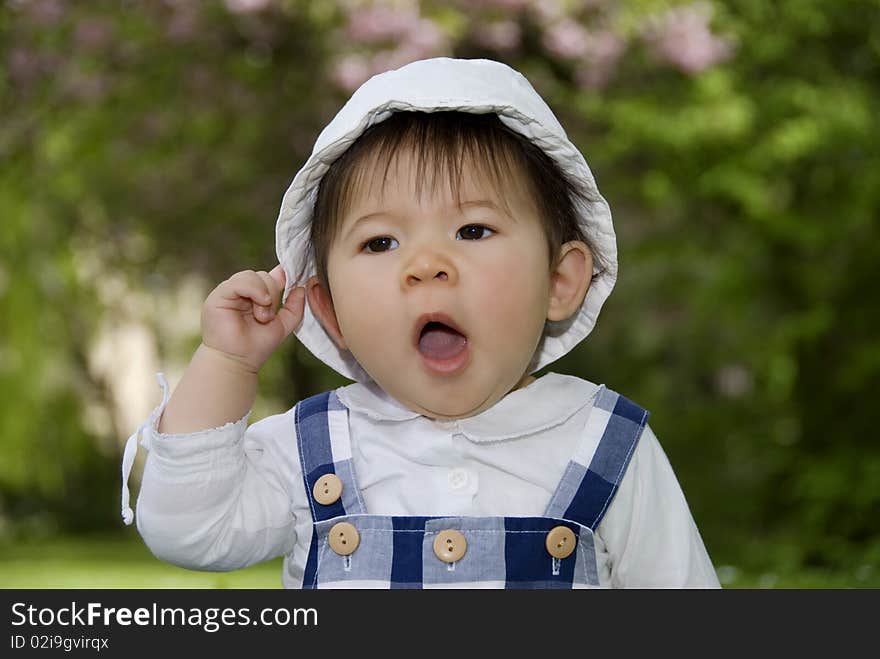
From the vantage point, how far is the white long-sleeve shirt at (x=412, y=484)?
214cm

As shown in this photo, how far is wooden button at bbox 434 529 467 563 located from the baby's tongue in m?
0.33

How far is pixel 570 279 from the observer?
2.36 metres

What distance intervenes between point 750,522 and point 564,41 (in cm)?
357

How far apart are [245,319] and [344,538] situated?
0.47 meters

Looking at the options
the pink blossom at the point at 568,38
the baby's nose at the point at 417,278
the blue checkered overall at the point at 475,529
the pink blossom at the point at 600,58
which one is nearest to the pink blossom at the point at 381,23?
the pink blossom at the point at 568,38

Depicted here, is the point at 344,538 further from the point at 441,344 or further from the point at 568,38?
the point at 568,38

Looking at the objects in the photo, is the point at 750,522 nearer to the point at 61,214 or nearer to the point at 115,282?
the point at 61,214

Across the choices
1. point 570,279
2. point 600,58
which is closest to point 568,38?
point 600,58

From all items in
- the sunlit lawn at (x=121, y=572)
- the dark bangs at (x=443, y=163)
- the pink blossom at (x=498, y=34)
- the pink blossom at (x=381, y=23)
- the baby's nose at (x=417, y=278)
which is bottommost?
the baby's nose at (x=417, y=278)

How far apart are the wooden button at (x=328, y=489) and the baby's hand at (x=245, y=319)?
0.84 ft

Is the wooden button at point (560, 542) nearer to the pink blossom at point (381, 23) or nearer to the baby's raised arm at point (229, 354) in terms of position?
the baby's raised arm at point (229, 354)

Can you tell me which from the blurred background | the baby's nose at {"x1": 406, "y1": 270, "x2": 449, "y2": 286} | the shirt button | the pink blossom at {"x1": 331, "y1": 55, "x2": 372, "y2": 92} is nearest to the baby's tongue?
the baby's nose at {"x1": 406, "y1": 270, "x2": 449, "y2": 286}

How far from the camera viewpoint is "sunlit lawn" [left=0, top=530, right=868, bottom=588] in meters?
4.66

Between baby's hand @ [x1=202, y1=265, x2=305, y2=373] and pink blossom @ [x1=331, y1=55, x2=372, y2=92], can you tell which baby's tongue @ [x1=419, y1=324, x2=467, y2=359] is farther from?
pink blossom @ [x1=331, y1=55, x2=372, y2=92]
